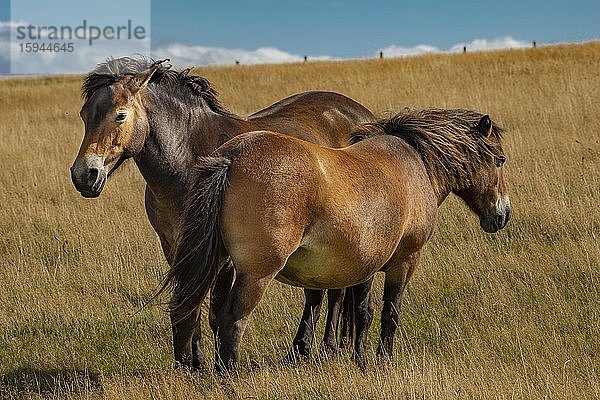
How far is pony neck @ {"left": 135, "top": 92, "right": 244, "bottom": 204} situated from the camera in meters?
4.88

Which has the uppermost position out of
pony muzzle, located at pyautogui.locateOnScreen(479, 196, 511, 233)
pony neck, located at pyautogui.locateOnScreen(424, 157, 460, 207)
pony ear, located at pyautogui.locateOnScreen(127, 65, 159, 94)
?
pony ear, located at pyautogui.locateOnScreen(127, 65, 159, 94)

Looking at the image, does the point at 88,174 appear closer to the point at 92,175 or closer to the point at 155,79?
the point at 92,175

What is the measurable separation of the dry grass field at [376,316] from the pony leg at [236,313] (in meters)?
0.24

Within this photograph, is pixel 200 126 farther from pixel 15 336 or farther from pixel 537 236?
pixel 537 236

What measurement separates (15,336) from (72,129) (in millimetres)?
9527

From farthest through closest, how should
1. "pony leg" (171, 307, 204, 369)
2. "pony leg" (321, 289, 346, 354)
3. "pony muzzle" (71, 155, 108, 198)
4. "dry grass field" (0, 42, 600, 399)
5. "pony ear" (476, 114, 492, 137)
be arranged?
"pony leg" (321, 289, 346, 354) < "pony ear" (476, 114, 492, 137) < "pony leg" (171, 307, 204, 369) < "dry grass field" (0, 42, 600, 399) < "pony muzzle" (71, 155, 108, 198)

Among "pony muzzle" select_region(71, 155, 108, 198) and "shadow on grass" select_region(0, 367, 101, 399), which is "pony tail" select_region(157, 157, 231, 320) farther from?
"shadow on grass" select_region(0, 367, 101, 399)

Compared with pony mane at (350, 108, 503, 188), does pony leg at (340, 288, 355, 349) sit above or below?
below

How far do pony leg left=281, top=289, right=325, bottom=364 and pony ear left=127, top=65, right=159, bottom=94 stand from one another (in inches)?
86.7

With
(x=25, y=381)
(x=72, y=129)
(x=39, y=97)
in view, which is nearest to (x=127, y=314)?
(x=25, y=381)

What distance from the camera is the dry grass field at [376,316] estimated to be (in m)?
4.84

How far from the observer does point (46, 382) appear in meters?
5.65

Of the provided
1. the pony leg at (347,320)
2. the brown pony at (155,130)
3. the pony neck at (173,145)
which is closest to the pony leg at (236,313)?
the brown pony at (155,130)

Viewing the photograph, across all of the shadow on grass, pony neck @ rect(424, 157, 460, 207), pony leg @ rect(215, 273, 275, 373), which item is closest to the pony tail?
pony leg @ rect(215, 273, 275, 373)
